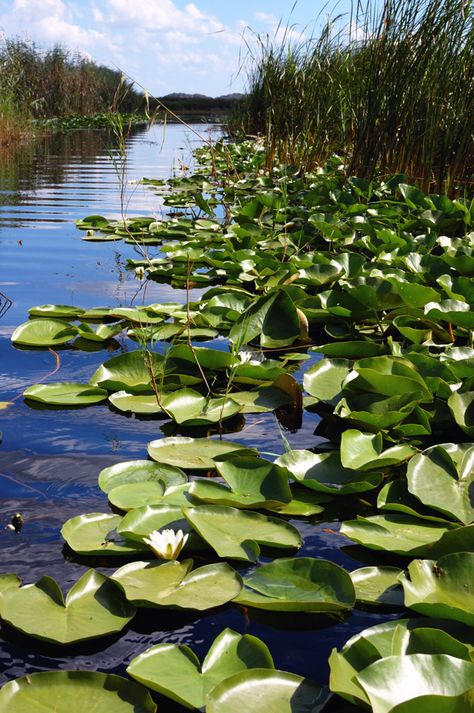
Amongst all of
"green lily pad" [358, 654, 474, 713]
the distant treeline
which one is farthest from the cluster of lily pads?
the distant treeline

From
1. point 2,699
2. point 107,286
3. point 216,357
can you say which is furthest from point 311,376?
point 107,286

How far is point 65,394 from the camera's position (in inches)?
72.2

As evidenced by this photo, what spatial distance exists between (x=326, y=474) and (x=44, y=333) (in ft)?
3.87

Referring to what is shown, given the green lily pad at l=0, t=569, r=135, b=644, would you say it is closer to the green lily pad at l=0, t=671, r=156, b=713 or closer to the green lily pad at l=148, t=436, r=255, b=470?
the green lily pad at l=0, t=671, r=156, b=713

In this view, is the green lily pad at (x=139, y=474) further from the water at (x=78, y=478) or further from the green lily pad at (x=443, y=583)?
the green lily pad at (x=443, y=583)

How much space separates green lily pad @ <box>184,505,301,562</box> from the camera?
1.14 meters

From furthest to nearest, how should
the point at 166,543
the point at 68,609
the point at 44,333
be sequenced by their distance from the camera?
1. the point at 44,333
2. the point at 166,543
3. the point at 68,609

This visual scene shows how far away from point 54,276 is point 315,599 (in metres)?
2.59

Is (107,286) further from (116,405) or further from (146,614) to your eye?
(146,614)

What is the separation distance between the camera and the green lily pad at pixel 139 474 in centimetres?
137

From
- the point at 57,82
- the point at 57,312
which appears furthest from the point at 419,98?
the point at 57,82

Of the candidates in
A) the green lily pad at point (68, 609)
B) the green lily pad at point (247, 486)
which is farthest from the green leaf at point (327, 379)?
the green lily pad at point (68, 609)

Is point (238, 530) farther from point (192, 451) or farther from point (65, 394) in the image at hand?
point (65, 394)

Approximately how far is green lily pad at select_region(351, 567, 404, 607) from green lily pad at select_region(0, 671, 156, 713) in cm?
36
